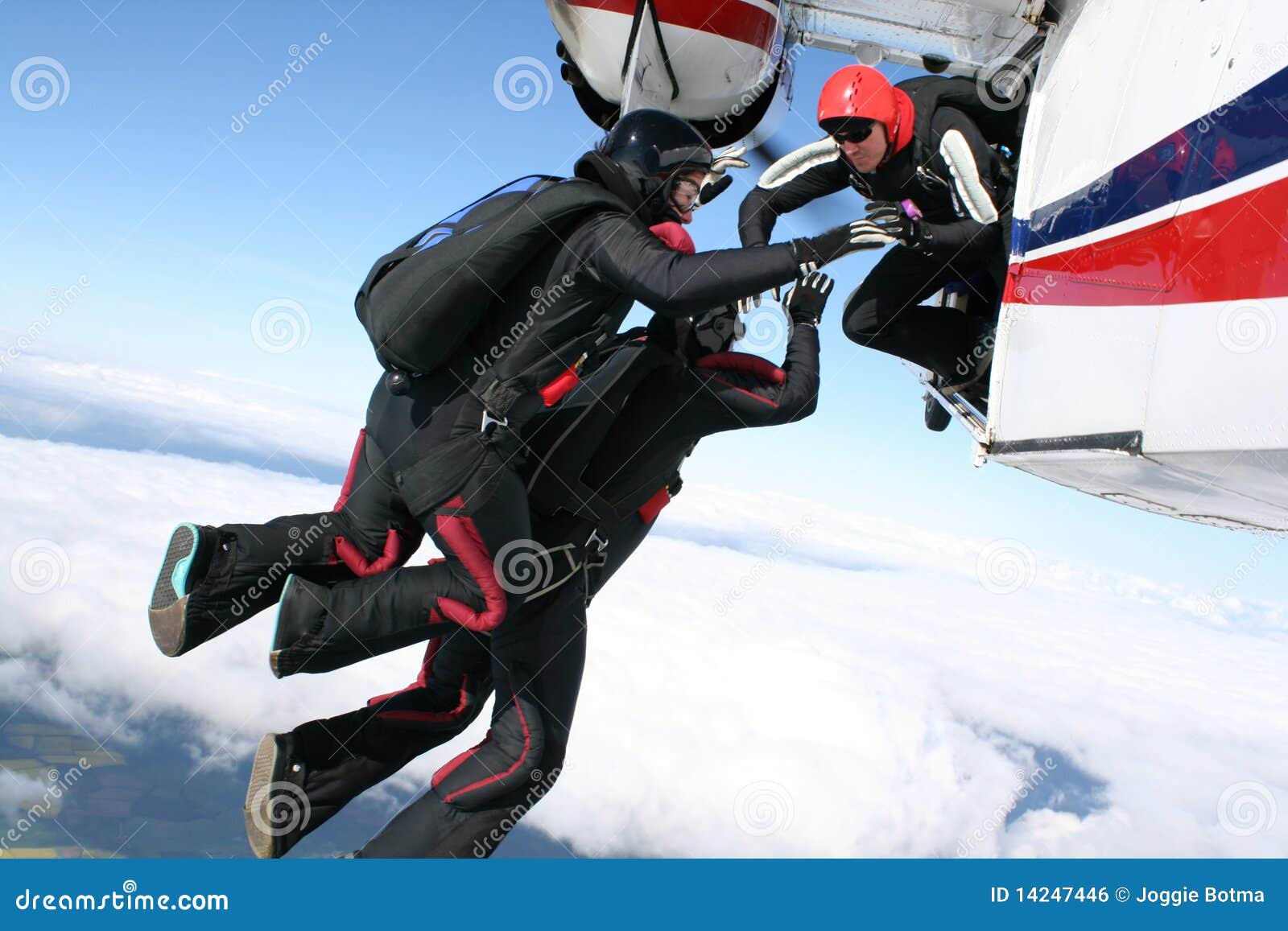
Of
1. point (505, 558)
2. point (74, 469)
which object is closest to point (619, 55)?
point (505, 558)

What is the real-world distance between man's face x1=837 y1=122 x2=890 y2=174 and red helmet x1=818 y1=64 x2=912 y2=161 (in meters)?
0.03

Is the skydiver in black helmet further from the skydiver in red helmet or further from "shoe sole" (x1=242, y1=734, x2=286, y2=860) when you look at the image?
the skydiver in red helmet

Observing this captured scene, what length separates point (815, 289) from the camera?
4.26 metres

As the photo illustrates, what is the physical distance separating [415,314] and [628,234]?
0.97 meters

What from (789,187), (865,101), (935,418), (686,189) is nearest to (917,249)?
(865,101)

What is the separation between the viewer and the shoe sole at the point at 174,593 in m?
3.84

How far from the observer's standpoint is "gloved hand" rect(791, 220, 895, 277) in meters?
3.28

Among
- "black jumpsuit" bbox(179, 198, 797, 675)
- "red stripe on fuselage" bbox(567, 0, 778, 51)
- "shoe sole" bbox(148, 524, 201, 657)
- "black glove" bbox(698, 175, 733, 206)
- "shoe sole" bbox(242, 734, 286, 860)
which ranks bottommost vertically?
"shoe sole" bbox(242, 734, 286, 860)

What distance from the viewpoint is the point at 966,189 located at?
4.01 m

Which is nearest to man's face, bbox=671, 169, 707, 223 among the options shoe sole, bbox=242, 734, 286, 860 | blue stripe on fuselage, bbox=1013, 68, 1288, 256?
blue stripe on fuselage, bbox=1013, 68, 1288, 256

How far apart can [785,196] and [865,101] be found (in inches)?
32.8

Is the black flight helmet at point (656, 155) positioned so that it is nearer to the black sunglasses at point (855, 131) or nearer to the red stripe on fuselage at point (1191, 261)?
the black sunglasses at point (855, 131)

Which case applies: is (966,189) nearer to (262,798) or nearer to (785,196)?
(785,196)

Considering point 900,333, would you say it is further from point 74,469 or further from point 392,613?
point 74,469
